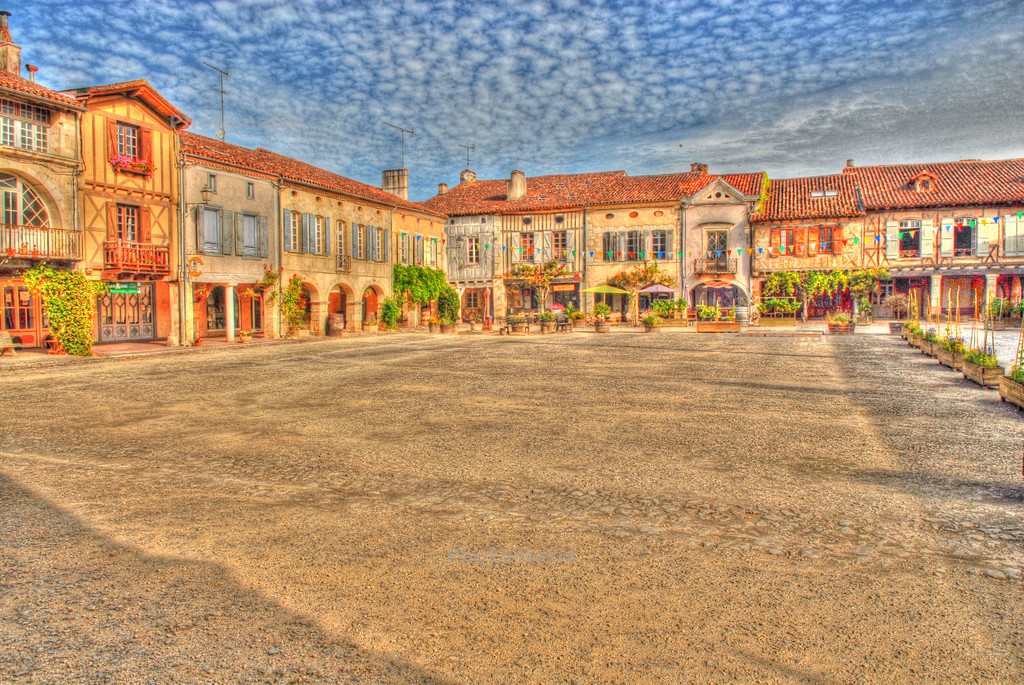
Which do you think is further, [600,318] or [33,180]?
[600,318]

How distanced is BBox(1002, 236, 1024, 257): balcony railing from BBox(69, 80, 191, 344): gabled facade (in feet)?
120

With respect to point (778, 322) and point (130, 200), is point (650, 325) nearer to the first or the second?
point (778, 322)

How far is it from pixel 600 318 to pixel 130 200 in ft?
67.3

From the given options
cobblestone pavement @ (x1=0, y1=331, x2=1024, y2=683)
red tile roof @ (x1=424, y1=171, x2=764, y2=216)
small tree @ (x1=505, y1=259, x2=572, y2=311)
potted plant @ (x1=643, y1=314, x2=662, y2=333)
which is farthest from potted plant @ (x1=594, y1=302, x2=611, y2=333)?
cobblestone pavement @ (x1=0, y1=331, x2=1024, y2=683)

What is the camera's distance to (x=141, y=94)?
69.6 ft

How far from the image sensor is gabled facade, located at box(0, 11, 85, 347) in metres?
18.0

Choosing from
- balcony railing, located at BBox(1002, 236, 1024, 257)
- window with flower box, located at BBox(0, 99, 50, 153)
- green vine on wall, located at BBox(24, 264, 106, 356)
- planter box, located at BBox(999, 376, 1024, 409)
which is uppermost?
window with flower box, located at BBox(0, 99, 50, 153)

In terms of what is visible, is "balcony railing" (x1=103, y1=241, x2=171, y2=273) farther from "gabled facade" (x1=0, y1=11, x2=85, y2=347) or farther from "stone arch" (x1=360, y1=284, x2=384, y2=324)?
"stone arch" (x1=360, y1=284, x2=384, y2=324)

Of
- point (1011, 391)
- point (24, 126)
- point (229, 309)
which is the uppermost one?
point (24, 126)

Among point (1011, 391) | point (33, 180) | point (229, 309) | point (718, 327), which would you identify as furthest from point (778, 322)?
point (33, 180)

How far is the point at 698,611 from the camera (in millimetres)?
3191

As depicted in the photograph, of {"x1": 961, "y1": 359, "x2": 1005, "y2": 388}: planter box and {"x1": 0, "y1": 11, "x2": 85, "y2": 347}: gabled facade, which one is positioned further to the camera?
{"x1": 0, "y1": 11, "x2": 85, "y2": 347}: gabled facade

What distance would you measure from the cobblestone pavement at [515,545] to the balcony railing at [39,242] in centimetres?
1119

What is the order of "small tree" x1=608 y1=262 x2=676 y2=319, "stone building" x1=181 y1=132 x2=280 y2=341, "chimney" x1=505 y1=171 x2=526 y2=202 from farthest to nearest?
1. "chimney" x1=505 y1=171 x2=526 y2=202
2. "small tree" x1=608 y1=262 x2=676 y2=319
3. "stone building" x1=181 y1=132 x2=280 y2=341
